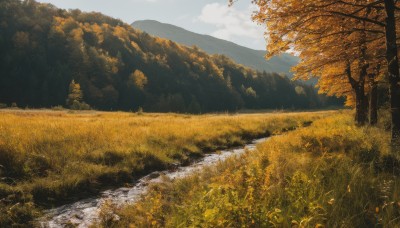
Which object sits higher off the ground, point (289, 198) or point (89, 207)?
point (289, 198)

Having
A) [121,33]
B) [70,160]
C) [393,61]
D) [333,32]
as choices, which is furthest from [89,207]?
[121,33]

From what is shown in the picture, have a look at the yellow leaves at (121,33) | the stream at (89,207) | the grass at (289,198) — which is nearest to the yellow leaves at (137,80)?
the yellow leaves at (121,33)

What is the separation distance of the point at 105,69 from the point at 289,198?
94.0 m

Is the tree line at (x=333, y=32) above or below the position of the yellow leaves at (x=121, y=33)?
below

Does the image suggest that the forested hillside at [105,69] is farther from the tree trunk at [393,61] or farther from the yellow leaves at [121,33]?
the tree trunk at [393,61]

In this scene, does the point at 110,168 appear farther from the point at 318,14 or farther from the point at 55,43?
the point at 55,43

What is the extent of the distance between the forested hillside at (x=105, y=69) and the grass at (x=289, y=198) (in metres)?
80.1

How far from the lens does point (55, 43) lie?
94562mm

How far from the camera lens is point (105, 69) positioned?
93000 mm

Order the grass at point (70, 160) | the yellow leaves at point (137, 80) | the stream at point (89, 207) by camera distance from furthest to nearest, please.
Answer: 1. the yellow leaves at point (137, 80)
2. the grass at point (70, 160)
3. the stream at point (89, 207)

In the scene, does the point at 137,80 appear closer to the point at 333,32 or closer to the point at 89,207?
the point at 333,32

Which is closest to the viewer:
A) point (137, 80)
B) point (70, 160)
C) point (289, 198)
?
point (289, 198)

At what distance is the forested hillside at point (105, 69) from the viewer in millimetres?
82625

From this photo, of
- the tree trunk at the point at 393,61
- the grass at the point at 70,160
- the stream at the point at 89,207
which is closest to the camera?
the stream at the point at 89,207
